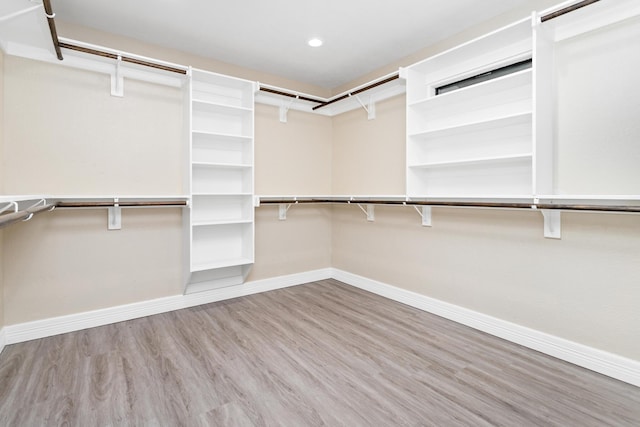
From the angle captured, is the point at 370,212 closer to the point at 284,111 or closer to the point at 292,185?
the point at 292,185

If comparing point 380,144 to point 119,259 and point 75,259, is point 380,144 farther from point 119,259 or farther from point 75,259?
point 75,259

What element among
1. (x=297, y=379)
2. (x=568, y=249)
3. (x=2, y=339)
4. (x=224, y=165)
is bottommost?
(x=297, y=379)

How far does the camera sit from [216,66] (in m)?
3.44

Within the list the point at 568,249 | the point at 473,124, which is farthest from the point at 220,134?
the point at 568,249

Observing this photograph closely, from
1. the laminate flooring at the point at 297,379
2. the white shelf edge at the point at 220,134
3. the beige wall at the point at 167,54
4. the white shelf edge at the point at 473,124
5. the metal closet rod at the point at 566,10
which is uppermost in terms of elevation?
the beige wall at the point at 167,54

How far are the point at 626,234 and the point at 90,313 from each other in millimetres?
4017

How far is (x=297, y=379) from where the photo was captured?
2.01 metres

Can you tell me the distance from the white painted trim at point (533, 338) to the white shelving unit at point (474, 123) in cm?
103

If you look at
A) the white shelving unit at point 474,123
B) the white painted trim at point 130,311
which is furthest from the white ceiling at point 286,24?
the white painted trim at point 130,311

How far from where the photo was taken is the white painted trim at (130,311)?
251 cm

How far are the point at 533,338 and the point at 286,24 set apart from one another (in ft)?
10.3

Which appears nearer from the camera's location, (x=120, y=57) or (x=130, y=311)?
(x=120, y=57)

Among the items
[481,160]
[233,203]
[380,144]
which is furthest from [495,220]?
[233,203]

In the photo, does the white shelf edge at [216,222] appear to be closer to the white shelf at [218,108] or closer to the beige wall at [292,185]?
the beige wall at [292,185]
